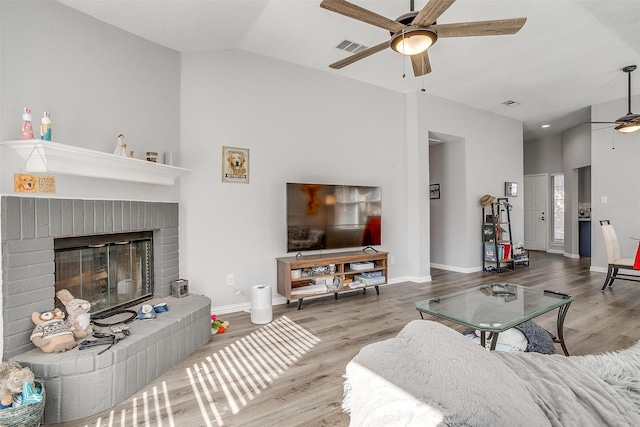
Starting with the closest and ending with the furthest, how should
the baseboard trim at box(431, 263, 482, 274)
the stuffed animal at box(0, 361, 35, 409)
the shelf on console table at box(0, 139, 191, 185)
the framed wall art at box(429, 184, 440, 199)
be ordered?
the stuffed animal at box(0, 361, 35, 409), the shelf on console table at box(0, 139, 191, 185), the baseboard trim at box(431, 263, 482, 274), the framed wall art at box(429, 184, 440, 199)

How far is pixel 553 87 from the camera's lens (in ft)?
15.7

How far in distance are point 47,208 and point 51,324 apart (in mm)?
706

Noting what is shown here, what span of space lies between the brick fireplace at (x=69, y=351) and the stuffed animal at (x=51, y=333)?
4cm

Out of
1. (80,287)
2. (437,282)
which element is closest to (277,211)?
(80,287)

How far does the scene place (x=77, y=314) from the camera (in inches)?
79.8

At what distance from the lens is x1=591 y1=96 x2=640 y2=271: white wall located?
5.16 m

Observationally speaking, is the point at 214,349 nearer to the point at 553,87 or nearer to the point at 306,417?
the point at 306,417

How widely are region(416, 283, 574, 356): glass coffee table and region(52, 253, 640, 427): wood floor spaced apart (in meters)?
0.43

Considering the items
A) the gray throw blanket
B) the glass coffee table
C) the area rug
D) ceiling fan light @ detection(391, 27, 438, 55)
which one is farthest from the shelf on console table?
the gray throw blanket

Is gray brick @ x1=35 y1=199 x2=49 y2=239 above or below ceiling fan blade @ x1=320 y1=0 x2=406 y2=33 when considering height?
below

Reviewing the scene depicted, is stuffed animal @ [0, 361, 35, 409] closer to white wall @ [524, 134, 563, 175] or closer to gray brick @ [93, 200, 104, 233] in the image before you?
gray brick @ [93, 200, 104, 233]

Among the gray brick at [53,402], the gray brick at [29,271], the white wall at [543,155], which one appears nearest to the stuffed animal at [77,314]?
the gray brick at [29,271]

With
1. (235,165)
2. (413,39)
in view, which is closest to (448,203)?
(235,165)

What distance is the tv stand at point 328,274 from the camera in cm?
356
